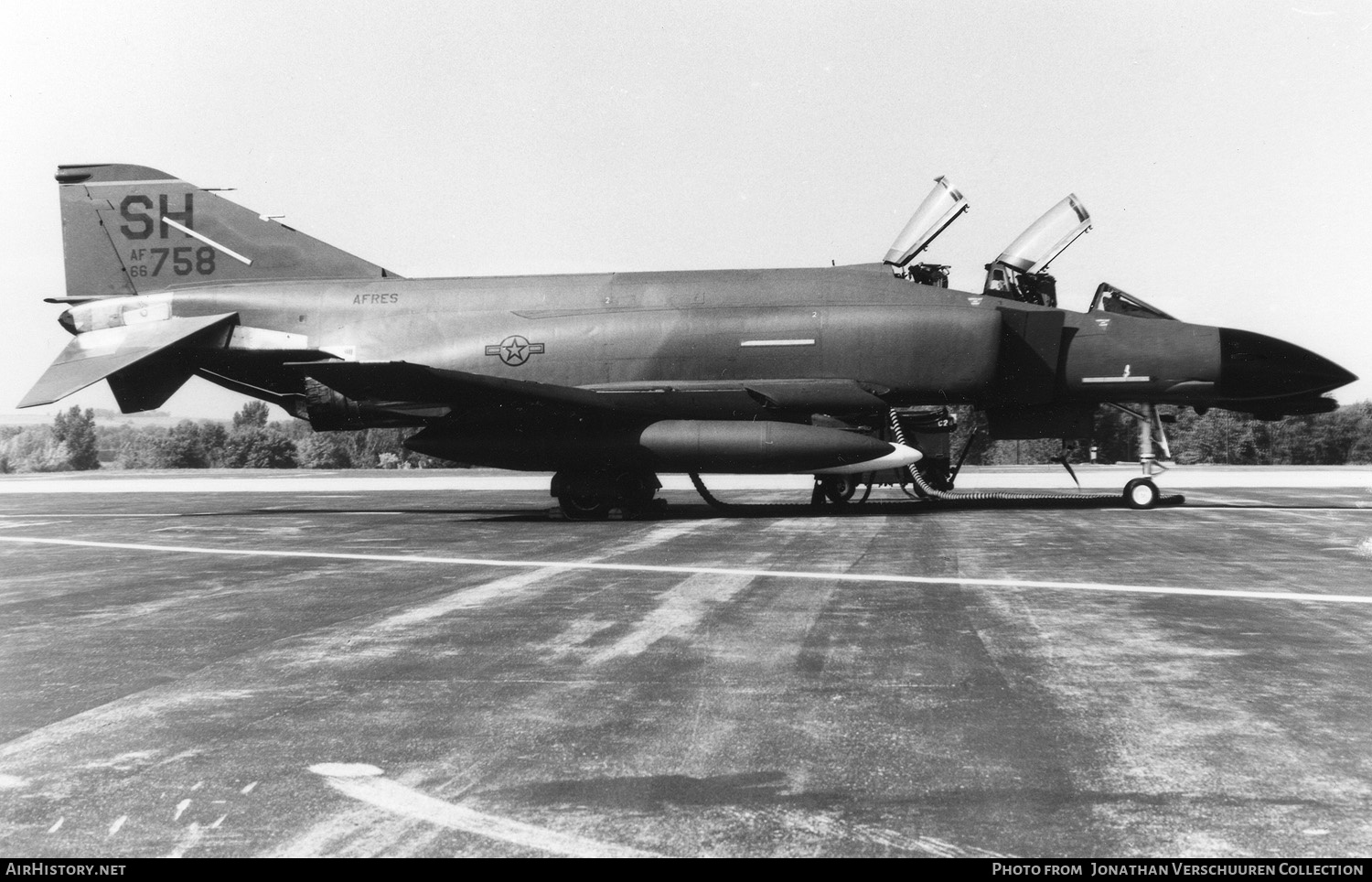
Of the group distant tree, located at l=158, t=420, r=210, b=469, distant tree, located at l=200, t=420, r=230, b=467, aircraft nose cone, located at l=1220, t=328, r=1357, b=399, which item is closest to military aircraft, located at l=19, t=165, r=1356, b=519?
aircraft nose cone, located at l=1220, t=328, r=1357, b=399

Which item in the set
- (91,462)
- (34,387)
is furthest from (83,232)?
(91,462)

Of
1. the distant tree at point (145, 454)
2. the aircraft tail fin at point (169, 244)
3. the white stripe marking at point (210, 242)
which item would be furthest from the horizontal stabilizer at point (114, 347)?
the distant tree at point (145, 454)

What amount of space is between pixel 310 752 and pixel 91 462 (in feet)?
181

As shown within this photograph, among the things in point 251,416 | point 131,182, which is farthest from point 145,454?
Result: point 131,182

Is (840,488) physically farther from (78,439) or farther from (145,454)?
(145,454)

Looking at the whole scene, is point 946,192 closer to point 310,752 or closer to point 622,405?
point 622,405

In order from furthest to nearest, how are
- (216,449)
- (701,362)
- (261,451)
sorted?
1. (216,449)
2. (261,451)
3. (701,362)

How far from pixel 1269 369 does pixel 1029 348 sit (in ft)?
11.3

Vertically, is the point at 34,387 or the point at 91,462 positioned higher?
the point at 34,387

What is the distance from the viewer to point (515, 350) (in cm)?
1714

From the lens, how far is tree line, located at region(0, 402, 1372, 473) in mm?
48406

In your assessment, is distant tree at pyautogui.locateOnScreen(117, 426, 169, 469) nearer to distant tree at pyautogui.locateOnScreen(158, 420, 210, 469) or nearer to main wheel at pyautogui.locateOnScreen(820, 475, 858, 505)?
distant tree at pyautogui.locateOnScreen(158, 420, 210, 469)

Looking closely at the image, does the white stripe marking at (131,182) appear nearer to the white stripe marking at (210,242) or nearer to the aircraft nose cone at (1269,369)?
the white stripe marking at (210,242)

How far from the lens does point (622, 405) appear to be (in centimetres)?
1631
